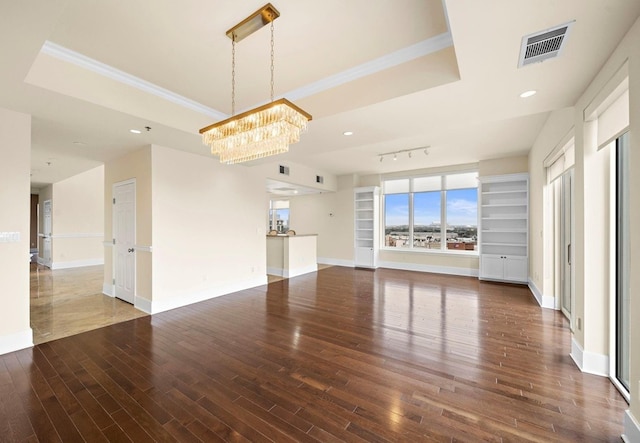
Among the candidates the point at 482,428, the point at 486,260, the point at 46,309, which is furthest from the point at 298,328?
the point at 486,260

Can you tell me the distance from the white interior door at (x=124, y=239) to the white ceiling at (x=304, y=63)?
1122 mm

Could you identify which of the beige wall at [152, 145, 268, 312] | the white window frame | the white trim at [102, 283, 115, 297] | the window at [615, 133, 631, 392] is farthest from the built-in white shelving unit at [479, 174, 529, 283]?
the white trim at [102, 283, 115, 297]

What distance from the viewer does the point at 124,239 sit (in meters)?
4.81

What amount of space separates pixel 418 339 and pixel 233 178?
4.40 meters

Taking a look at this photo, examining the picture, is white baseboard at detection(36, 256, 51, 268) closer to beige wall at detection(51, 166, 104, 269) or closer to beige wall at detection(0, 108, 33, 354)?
beige wall at detection(51, 166, 104, 269)

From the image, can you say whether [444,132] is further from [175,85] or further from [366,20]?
[175,85]

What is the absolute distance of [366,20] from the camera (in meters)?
2.16

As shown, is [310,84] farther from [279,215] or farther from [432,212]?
[279,215]

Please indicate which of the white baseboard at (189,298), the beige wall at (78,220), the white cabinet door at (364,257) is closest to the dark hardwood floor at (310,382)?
the white baseboard at (189,298)

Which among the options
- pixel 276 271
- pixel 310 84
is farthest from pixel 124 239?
pixel 310 84

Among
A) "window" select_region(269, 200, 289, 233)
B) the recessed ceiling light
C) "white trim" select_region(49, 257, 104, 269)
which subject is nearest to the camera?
the recessed ceiling light

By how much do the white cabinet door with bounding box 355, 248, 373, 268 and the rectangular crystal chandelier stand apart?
623 centimetres

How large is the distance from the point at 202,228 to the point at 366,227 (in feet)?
17.1

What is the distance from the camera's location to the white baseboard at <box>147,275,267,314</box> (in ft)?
13.9
